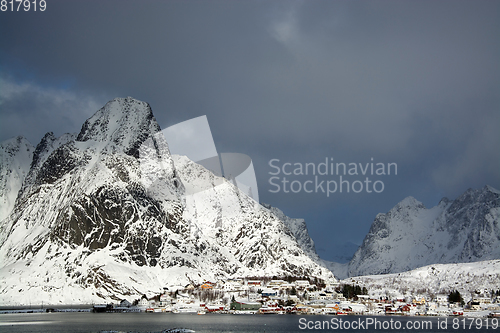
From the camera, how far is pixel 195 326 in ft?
→ 580

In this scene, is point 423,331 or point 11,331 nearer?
point 11,331

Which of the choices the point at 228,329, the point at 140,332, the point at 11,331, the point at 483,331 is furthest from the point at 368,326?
the point at 11,331

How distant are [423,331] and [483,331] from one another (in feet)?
67.8

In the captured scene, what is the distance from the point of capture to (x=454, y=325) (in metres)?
199

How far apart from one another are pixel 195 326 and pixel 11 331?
57503mm

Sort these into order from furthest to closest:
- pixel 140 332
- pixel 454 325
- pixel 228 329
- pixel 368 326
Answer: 1. pixel 454 325
2. pixel 368 326
3. pixel 228 329
4. pixel 140 332

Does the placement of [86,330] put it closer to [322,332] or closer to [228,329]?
[228,329]

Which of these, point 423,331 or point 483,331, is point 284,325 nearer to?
point 423,331

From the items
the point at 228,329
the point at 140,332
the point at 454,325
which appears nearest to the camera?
the point at 140,332

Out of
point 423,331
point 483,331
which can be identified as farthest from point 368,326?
point 483,331

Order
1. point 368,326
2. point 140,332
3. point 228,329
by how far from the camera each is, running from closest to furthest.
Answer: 1. point 140,332
2. point 228,329
3. point 368,326

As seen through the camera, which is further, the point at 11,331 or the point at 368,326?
the point at 368,326

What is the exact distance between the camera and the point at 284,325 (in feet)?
604

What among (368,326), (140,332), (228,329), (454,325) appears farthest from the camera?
(454,325)
